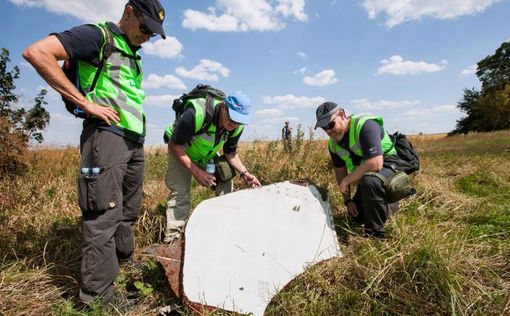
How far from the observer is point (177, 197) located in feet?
10.7

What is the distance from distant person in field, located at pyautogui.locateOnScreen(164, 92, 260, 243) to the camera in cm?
293

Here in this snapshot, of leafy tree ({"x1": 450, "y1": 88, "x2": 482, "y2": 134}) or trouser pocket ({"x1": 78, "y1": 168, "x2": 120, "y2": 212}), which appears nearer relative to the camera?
trouser pocket ({"x1": 78, "y1": 168, "x2": 120, "y2": 212})

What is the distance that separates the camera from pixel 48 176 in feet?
17.2

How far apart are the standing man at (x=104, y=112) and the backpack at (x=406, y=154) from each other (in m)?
2.46

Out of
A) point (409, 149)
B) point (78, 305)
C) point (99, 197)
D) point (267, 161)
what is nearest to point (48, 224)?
point (78, 305)

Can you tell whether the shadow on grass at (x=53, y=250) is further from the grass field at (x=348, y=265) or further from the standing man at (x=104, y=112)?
the standing man at (x=104, y=112)

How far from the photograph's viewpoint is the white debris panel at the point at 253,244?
213cm

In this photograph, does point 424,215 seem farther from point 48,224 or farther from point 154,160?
point 154,160

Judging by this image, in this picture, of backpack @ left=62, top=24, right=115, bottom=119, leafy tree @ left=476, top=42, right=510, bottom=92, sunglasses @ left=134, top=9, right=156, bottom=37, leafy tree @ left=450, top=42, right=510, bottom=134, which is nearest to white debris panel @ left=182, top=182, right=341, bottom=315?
backpack @ left=62, top=24, right=115, bottom=119

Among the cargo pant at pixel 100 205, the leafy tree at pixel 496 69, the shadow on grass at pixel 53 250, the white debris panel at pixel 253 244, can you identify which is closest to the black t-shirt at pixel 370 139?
the white debris panel at pixel 253 244

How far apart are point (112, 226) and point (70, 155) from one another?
4922 mm

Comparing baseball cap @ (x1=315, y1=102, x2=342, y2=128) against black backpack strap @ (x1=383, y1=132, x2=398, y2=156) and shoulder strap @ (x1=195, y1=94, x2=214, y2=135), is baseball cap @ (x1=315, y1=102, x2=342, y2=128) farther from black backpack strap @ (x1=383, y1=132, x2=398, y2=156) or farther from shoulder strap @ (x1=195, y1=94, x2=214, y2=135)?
shoulder strap @ (x1=195, y1=94, x2=214, y2=135)

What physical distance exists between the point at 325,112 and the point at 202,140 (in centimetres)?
116

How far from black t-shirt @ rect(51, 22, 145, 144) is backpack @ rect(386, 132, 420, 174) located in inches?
104
